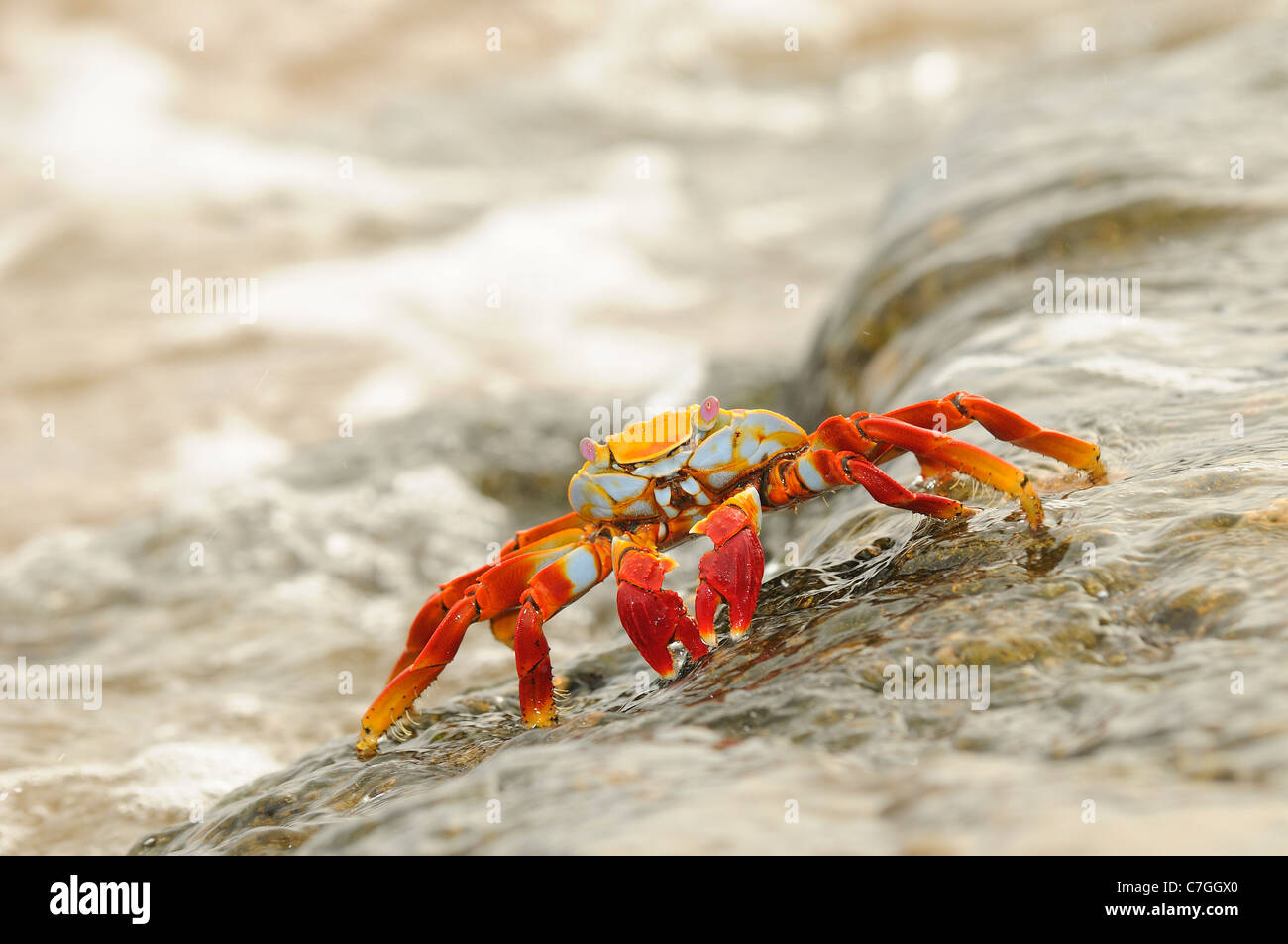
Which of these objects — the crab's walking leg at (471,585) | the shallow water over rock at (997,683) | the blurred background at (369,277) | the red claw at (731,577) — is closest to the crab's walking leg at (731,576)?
the red claw at (731,577)

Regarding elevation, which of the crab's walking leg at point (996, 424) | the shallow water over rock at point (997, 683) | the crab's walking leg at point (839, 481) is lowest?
the shallow water over rock at point (997, 683)

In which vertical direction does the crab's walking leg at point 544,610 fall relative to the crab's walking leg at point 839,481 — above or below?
below

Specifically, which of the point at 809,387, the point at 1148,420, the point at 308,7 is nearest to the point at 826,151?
the point at 308,7

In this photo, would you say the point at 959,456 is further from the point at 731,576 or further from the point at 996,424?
the point at 731,576

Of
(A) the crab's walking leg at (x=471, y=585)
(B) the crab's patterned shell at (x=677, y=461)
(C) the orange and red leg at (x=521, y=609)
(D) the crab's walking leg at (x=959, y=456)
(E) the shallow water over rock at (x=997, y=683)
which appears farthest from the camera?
(A) the crab's walking leg at (x=471, y=585)

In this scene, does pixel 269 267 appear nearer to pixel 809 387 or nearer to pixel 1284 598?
pixel 809 387

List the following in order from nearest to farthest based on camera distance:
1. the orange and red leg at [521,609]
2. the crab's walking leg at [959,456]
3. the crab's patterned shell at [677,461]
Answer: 1. the crab's walking leg at [959,456]
2. the orange and red leg at [521,609]
3. the crab's patterned shell at [677,461]

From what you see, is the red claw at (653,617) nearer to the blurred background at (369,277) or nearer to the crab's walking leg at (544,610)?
the crab's walking leg at (544,610)
